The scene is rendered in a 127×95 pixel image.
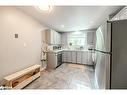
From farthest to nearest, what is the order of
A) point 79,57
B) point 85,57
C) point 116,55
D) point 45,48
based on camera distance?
point 79,57
point 85,57
point 45,48
point 116,55

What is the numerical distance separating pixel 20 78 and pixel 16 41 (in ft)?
3.78

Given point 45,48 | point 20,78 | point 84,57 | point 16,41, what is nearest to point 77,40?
point 84,57

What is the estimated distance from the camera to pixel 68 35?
617cm

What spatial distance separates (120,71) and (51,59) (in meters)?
3.55

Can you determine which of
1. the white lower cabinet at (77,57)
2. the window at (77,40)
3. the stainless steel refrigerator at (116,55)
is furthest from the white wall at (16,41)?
the window at (77,40)

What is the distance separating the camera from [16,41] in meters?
2.73

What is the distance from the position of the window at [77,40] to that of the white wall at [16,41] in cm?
286

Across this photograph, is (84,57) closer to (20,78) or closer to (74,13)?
(74,13)

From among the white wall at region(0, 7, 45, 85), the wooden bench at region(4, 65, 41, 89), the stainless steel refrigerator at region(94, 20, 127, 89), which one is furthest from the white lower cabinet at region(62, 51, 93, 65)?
the stainless steel refrigerator at region(94, 20, 127, 89)

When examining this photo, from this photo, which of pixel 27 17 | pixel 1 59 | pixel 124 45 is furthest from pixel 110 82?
pixel 27 17

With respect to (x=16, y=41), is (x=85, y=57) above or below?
below

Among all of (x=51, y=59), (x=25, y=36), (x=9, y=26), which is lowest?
(x=51, y=59)

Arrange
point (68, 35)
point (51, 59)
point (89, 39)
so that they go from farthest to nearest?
point (68, 35), point (89, 39), point (51, 59)

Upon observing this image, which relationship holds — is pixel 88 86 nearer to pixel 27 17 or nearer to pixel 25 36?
pixel 25 36
